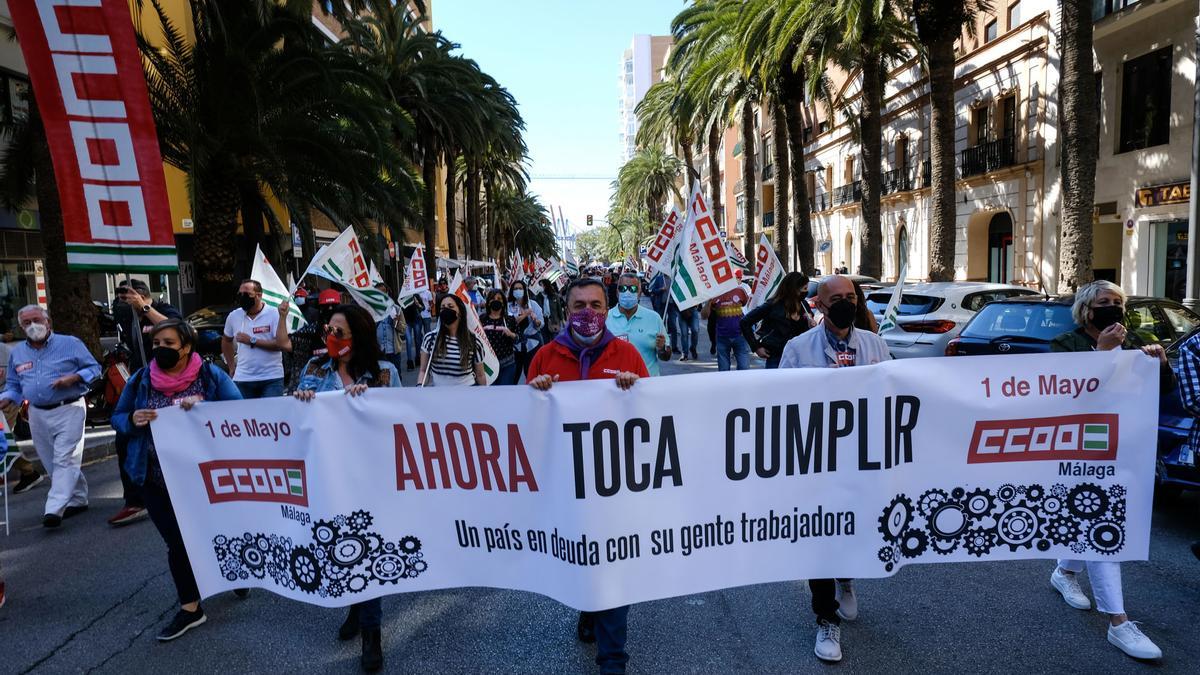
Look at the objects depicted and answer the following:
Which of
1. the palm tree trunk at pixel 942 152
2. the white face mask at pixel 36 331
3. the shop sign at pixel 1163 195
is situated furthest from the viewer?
the palm tree trunk at pixel 942 152

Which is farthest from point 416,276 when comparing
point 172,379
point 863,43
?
point 863,43

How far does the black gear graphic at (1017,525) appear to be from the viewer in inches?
146

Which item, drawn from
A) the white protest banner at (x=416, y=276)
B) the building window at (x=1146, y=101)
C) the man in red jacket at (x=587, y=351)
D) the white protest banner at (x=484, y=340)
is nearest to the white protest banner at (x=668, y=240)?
the white protest banner at (x=416, y=276)

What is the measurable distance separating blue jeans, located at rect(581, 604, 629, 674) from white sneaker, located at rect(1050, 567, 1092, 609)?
8.10 feet

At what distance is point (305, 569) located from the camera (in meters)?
3.73

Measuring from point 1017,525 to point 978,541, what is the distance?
0.20 metres

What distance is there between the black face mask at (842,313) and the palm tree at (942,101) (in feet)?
52.9

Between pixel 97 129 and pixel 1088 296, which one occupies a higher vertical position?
pixel 97 129

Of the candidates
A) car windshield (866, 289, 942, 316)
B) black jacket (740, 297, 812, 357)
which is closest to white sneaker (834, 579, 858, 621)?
black jacket (740, 297, 812, 357)

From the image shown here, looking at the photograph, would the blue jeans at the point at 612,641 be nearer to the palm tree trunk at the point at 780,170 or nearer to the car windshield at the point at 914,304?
the car windshield at the point at 914,304

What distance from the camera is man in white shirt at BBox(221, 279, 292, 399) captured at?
7.02 meters

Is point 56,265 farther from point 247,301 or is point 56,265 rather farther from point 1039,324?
point 1039,324

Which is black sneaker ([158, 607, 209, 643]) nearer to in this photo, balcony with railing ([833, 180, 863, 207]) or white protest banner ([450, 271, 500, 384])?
white protest banner ([450, 271, 500, 384])

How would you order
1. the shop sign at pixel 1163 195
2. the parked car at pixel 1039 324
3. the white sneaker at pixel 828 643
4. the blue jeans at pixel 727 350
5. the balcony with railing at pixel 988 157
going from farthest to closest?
1. the balcony with railing at pixel 988 157
2. the shop sign at pixel 1163 195
3. the blue jeans at pixel 727 350
4. the parked car at pixel 1039 324
5. the white sneaker at pixel 828 643
